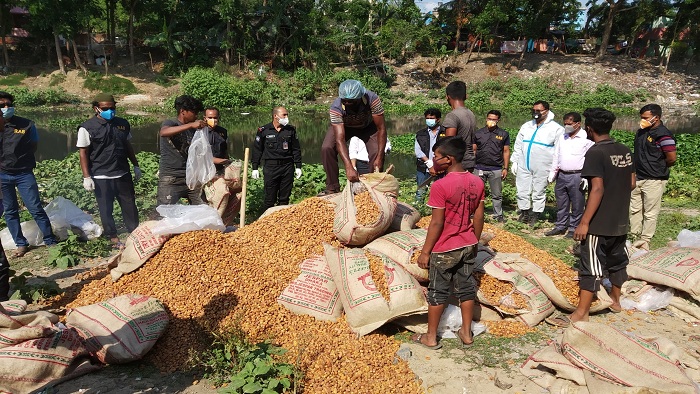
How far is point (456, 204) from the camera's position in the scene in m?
3.41

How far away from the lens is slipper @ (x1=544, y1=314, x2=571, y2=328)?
3.99 meters

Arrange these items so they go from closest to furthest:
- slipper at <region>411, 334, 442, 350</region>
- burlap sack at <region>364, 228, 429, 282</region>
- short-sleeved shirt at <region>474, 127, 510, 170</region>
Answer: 1. slipper at <region>411, 334, 442, 350</region>
2. burlap sack at <region>364, 228, 429, 282</region>
3. short-sleeved shirt at <region>474, 127, 510, 170</region>

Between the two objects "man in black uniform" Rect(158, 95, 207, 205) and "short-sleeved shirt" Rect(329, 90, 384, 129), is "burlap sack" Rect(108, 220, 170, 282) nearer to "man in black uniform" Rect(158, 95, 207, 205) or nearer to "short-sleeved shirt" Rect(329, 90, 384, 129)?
"man in black uniform" Rect(158, 95, 207, 205)

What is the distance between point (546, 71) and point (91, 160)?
30.8 metres

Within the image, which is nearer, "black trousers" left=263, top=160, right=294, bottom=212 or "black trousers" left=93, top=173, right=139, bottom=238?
"black trousers" left=93, top=173, right=139, bottom=238

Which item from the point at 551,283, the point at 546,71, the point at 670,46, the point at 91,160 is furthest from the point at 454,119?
the point at 670,46

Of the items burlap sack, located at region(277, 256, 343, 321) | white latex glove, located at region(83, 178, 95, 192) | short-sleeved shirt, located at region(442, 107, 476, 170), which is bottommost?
burlap sack, located at region(277, 256, 343, 321)

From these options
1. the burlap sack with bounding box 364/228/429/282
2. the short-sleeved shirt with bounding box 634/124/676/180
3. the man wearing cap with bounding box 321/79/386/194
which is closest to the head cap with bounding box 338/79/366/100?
the man wearing cap with bounding box 321/79/386/194

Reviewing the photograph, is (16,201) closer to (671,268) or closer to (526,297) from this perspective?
(526,297)

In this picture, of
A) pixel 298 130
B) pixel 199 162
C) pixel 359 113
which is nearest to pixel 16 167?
pixel 199 162

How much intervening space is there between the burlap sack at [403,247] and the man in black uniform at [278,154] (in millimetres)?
2433

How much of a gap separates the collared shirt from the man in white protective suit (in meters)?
0.27

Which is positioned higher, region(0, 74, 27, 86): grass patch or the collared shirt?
the collared shirt

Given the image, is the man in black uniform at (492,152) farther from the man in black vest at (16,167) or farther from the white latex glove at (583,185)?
the man in black vest at (16,167)
